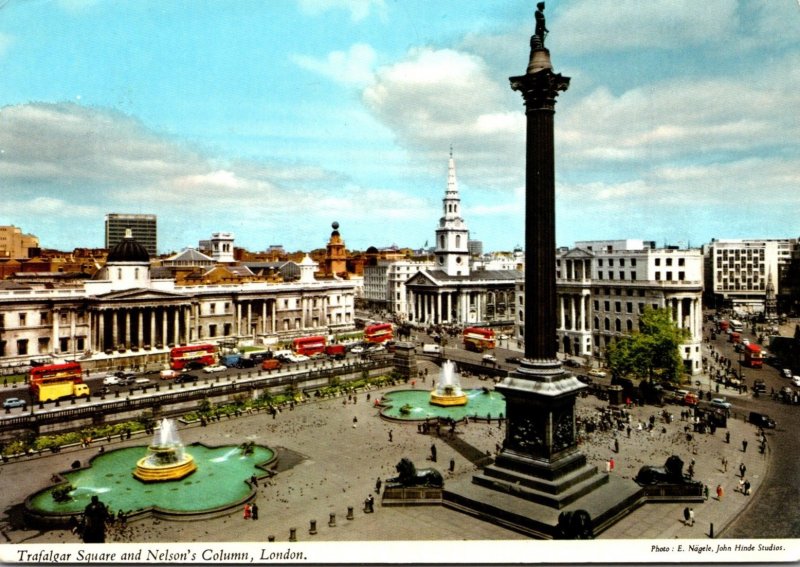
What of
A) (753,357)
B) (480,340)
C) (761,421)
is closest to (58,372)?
(480,340)

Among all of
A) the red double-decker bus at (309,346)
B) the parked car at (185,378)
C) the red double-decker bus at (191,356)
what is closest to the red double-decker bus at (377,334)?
the red double-decker bus at (309,346)

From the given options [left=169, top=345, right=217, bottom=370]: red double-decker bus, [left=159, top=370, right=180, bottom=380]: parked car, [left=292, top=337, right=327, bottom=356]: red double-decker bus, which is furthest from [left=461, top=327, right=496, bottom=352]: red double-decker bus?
[left=159, top=370, right=180, bottom=380]: parked car

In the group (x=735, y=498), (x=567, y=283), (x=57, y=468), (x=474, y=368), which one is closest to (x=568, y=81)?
(x=735, y=498)

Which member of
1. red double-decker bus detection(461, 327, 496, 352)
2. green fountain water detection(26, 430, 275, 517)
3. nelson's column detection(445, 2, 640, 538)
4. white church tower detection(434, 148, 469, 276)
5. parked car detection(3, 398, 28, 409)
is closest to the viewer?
nelson's column detection(445, 2, 640, 538)

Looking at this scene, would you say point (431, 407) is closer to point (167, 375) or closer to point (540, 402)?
point (540, 402)

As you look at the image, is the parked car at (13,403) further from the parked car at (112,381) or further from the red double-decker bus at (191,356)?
the red double-decker bus at (191,356)

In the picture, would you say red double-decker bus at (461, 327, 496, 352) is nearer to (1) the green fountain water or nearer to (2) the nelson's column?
(1) the green fountain water

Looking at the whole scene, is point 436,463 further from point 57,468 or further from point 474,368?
point 474,368
